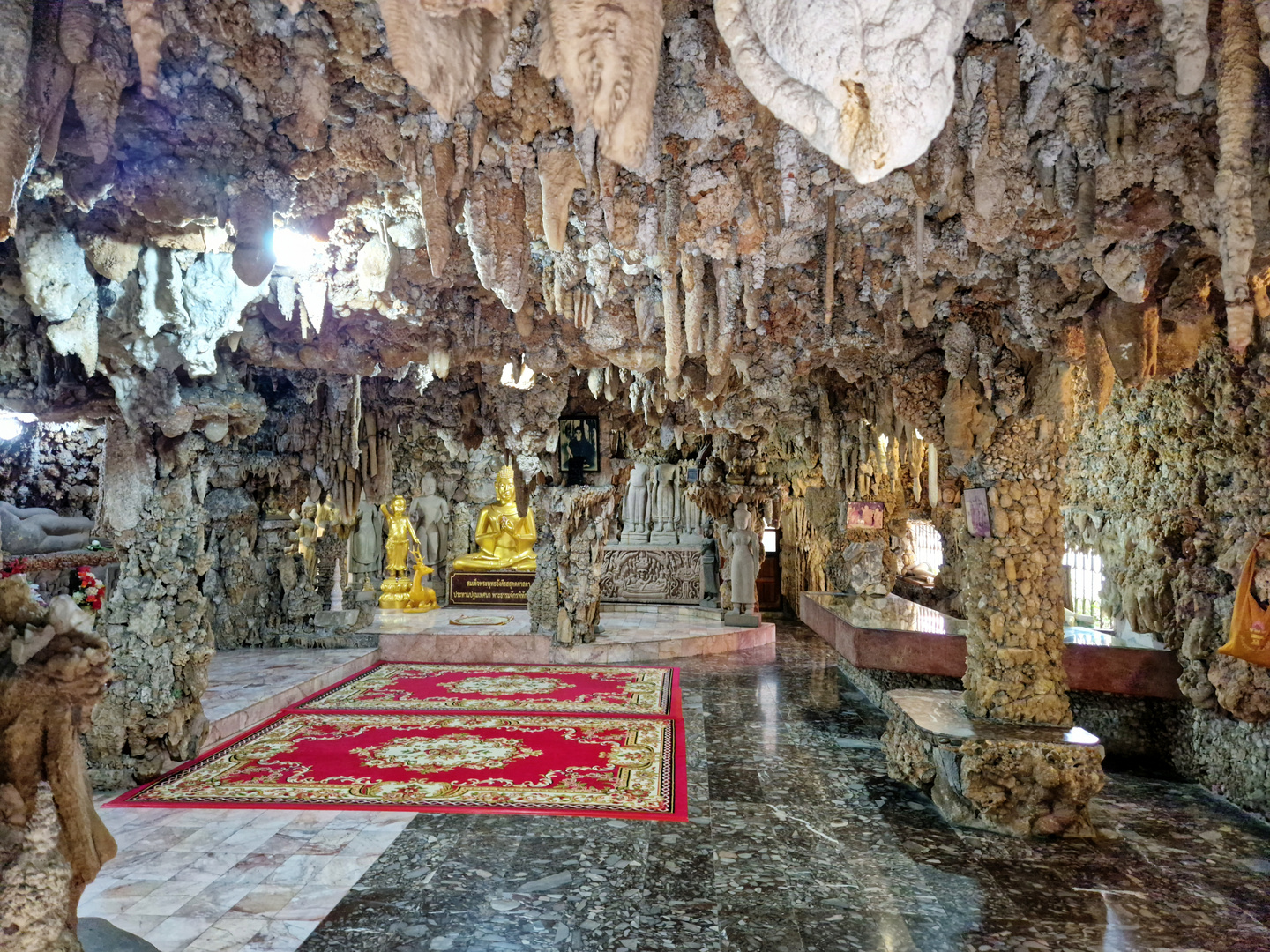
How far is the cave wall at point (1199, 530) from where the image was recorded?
18.1 ft

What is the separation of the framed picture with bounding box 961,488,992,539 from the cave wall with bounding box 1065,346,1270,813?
5.72 ft

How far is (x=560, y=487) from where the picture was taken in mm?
11766

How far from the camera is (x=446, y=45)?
2389 millimetres

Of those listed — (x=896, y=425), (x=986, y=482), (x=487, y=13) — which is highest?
(x=487, y=13)

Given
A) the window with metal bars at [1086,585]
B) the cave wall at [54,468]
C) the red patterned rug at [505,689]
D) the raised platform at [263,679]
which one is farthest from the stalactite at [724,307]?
the cave wall at [54,468]

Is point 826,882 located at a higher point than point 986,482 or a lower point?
lower

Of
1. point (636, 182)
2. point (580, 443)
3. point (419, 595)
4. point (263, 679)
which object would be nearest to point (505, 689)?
point (263, 679)

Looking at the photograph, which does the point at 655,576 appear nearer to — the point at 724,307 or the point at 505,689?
the point at 505,689

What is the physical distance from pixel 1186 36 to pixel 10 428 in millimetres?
15282

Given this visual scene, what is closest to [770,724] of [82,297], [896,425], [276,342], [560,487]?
[896,425]

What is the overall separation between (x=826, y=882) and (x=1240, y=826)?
345 centimetres

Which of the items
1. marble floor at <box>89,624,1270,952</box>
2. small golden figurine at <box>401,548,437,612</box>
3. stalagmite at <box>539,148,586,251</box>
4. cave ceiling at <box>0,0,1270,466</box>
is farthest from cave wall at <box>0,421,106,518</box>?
stalagmite at <box>539,148,586,251</box>

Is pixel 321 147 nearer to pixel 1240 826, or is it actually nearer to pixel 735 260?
pixel 735 260

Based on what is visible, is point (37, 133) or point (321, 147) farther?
point (321, 147)
